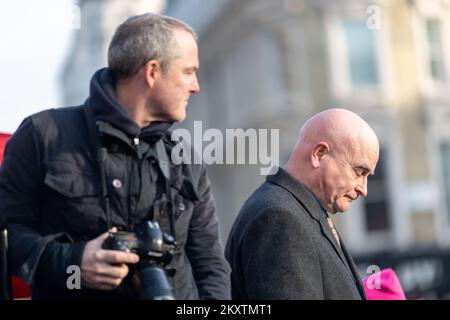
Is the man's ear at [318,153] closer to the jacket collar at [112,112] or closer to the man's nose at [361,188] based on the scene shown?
the man's nose at [361,188]

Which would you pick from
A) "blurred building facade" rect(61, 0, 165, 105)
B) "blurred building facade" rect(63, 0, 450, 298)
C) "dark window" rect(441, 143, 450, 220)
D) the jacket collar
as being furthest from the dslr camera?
"blurred building facade" rect(61, 0, 165, 105)

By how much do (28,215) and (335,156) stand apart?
1.01 m

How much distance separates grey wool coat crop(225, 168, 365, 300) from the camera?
3.33 metres

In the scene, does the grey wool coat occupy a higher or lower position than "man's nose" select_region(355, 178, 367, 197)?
lower

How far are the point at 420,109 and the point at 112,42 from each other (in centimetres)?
2216

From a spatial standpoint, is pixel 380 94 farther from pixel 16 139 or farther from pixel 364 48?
pixel 16 139

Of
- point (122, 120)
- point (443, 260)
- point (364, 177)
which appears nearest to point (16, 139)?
point (122, 120)

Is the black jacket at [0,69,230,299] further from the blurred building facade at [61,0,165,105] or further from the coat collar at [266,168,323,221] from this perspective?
the blurred building facade at [61,0,165,105]

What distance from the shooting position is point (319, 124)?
371cm

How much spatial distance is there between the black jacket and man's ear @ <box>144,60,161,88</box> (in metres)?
0.12

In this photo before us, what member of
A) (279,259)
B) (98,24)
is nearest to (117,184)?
(279,259)

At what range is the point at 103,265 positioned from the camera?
3.23 metres

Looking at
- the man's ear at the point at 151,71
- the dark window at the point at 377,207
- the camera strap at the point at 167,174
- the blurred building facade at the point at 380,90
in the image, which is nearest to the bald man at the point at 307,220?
the camera strap at the point at 167,174

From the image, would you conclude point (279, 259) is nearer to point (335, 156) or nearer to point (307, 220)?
point (307, 220)
